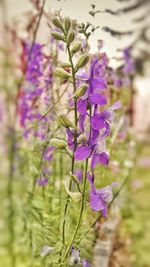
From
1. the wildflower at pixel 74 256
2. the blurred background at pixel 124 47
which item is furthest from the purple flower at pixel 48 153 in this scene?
the wildflower at pixel 74 256

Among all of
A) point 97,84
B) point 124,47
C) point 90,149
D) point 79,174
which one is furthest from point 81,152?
point 124,47

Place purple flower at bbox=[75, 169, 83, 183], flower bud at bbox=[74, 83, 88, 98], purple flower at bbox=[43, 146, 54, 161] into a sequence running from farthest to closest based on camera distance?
purple flower at bbox=[43, 146, 54, 161] < purple flower at bbox=[75, 169, 83, 183] < flower bud at bbox=[74, 83, 88, 98]

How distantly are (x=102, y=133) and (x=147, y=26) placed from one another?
103 inches

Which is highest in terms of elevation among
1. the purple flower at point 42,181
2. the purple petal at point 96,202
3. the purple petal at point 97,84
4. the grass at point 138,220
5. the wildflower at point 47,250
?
the purple petal at point 97,84

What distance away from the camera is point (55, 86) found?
1.47 meters

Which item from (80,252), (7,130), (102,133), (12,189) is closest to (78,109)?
(102,133)

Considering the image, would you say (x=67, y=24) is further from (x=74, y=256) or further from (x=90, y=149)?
(x=74, y=256)

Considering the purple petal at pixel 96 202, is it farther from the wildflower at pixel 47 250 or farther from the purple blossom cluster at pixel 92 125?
the wildflower at pixel 47 250

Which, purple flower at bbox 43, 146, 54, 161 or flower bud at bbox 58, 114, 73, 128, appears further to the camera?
purple flower at bbox 43, 146, 54, 161

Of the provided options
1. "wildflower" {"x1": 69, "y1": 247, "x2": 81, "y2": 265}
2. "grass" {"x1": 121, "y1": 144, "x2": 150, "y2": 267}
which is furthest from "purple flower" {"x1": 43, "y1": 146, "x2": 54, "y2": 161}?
"grass" {"x1": 121, "y1": 144, "x2": 150, "y2": 267}

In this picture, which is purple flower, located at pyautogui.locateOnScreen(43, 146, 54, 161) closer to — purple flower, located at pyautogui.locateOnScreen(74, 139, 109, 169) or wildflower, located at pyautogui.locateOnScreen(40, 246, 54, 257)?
wildflower, located at pyautogui.locateOnScreen(40, 246, 54, 257)

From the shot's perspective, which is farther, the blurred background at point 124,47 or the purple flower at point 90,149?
the blurred background at point 124,47

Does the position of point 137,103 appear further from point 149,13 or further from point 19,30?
point 19,30

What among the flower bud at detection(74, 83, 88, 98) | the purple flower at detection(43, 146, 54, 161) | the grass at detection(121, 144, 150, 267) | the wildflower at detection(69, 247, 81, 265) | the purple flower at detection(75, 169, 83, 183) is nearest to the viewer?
the flower bud at detection(74, 83, 88, 98)
